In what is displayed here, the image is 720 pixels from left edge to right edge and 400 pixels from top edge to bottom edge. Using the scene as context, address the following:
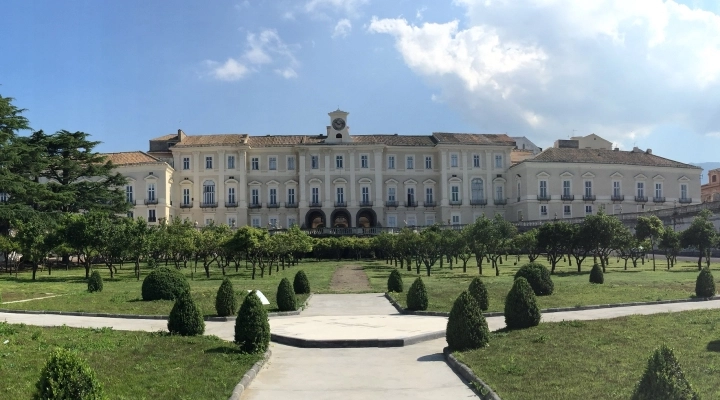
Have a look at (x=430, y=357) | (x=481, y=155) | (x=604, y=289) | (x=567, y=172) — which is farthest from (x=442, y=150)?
(x=430, y=357)

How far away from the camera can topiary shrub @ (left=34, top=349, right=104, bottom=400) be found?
5.80 meters

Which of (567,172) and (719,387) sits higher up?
(567,172)

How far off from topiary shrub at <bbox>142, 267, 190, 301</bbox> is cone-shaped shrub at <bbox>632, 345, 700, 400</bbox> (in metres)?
15.4

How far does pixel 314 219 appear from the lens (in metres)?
65.8

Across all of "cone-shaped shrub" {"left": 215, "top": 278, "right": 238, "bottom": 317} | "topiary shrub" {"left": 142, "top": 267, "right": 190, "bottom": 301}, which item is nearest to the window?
"topiary shrub" {"left": 142, "top": 267, "right": 190, "bottom": 301}

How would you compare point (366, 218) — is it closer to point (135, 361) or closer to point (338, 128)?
point (338, 128)

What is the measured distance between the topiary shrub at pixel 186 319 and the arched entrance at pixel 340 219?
5099cm

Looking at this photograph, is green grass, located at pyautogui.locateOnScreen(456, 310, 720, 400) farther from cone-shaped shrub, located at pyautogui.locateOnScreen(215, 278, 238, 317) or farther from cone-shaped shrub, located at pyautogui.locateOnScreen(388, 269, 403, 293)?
cone-shaped shrub, located at pyautogui.locateOnScreen(388, 269, 403, 293)

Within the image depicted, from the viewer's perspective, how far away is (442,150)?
63688 mm

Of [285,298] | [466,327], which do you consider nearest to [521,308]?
[466,327]

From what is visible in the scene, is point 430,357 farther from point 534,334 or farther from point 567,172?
point 567,172

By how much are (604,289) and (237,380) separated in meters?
15.4

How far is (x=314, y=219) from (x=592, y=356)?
5675cm

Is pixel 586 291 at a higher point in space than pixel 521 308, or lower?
lower
